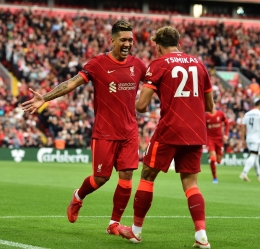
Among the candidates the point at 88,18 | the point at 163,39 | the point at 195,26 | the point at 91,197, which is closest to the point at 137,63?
the point at 163,39

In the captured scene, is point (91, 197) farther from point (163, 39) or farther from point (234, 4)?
point (234, 4)

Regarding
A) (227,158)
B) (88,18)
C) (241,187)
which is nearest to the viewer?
(241,187)

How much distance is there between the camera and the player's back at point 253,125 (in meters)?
24.3

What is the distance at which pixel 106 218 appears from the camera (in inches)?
493

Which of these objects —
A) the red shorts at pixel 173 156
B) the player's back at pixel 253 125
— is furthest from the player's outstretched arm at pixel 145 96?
the player's back at pixel 253 125

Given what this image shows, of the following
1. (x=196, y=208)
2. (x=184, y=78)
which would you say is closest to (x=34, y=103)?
(x=184, y=78)

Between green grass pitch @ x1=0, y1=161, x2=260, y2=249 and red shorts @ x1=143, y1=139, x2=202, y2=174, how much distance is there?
872mm

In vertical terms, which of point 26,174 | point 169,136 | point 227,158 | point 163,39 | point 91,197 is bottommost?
point 227,158

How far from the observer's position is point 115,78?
10.4 metres

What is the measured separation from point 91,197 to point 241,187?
586 cm

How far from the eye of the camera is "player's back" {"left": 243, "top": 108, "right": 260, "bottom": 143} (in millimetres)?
24344

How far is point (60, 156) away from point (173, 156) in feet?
85.5

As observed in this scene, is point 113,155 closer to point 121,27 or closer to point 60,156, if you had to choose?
point 121,27

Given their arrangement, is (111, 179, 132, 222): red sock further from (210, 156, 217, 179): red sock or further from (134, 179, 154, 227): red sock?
(210, 156, 217, 179): red sock
